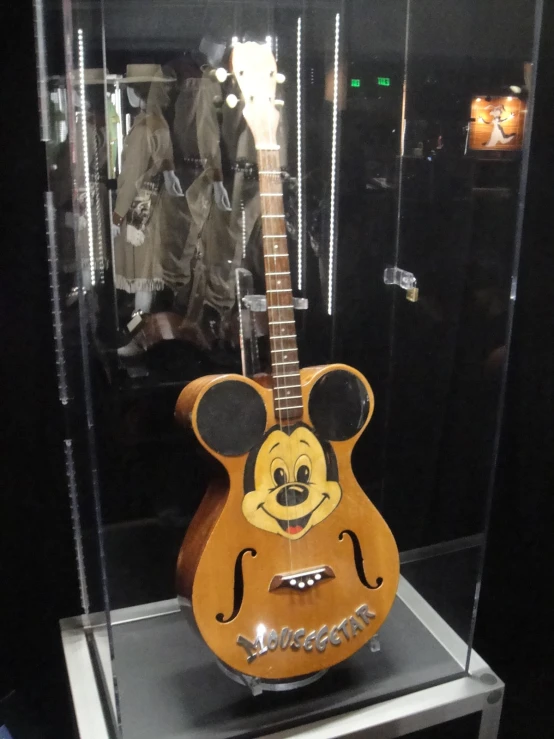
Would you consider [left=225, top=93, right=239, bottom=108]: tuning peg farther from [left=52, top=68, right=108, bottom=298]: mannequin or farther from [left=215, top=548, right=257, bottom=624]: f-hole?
[left=215, top=548, right=257, bottom=624]: f-hole

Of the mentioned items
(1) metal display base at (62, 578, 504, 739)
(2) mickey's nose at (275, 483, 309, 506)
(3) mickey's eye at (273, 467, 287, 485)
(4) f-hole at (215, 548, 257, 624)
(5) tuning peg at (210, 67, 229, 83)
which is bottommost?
(1) metal display base at (62, 578, 504, 739)

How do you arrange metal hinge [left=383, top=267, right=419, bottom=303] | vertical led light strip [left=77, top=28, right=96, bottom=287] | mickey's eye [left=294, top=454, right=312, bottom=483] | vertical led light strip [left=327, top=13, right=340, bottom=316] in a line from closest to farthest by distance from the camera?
vertical led light strip [left=77, top=28, right=96, bottom=287], mickey's eye [left=294, top=454, right=312, bottom=483], vertical led light strip [left=327, top=13, right=340, bottom=316], metal hinge [left=383, top=267, right=419, bottom=303]

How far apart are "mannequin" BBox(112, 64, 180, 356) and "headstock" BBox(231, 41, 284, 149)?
0.11 meters

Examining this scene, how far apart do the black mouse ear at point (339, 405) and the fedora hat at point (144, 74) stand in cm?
48

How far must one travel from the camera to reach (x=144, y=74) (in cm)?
94

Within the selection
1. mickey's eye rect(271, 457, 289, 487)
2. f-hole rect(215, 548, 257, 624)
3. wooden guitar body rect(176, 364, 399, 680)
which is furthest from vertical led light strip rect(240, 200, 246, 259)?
f-hole rect(215, 548, 257, 624)

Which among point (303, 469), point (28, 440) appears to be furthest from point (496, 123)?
point (28, 440)

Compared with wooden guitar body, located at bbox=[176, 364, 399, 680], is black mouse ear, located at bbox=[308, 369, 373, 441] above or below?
above

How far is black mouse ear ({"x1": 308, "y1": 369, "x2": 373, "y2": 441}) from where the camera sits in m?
0.96

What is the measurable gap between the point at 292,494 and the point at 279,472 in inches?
1.5

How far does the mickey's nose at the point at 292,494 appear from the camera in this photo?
949 millimetres

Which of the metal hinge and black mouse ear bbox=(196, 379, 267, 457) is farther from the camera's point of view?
the metal hinge

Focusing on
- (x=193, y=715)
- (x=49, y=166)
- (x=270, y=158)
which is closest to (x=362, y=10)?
(x=270, y=158)

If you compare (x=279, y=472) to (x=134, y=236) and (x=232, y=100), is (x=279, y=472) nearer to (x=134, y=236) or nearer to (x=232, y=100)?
(x=134, y=236)
